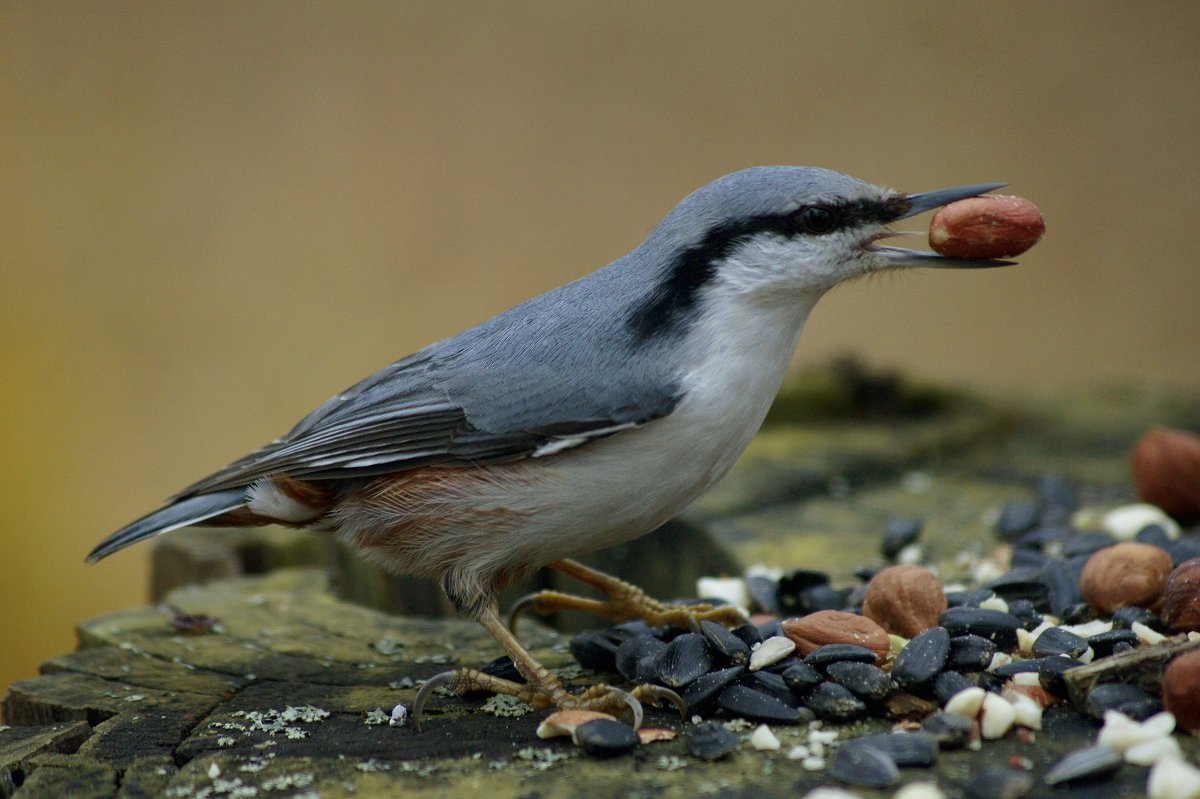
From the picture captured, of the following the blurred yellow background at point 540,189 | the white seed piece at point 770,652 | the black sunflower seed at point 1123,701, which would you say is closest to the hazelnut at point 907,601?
the white seed piece at point 770,652

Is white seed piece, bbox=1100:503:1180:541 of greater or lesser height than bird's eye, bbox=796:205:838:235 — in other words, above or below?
below

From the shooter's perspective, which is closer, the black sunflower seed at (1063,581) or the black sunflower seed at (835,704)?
the black sunflower seed at (835,704)

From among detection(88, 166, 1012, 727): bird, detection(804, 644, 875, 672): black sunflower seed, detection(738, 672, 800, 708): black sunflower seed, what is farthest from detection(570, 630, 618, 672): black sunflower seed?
detection(804, 644, 875, 672): black sunflower seed

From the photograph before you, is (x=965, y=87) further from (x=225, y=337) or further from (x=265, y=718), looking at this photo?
(x=265, y=718)

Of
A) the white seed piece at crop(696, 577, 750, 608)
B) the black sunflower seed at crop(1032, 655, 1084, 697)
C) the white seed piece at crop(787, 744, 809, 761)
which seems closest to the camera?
the white seed piece at crop(787, 744, 809, 761)

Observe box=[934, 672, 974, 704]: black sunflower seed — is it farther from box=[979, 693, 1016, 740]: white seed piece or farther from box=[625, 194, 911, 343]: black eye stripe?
box=[625, 194, 911, 343]: black eye stripe

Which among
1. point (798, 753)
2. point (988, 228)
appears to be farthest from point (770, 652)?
point (988, 228)

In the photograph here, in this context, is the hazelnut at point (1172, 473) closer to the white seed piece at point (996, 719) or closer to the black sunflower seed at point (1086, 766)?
the white seed piece at point (996, 719)
